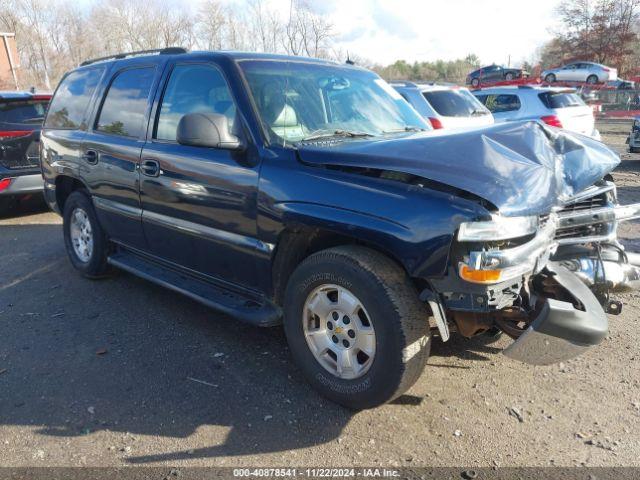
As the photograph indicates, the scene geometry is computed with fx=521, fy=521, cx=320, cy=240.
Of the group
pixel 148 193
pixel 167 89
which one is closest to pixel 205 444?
pixel 148 193

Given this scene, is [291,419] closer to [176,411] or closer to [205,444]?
[205,444]

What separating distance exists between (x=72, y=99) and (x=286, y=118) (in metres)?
2.85

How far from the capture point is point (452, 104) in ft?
32.3

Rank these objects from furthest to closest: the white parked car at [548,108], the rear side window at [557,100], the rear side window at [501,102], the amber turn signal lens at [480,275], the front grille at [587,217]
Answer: the rear side window at [501,102]
the rear side window at [557,100]
the white parked car at [548,108]
the front grille at [587,217]
the amber turn signal lens at [480,275]

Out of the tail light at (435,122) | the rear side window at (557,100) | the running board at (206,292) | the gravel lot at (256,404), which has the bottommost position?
the gravel lot at (256,404)

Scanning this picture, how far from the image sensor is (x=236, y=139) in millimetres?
3271

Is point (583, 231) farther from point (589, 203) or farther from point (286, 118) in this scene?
point (286, 118)

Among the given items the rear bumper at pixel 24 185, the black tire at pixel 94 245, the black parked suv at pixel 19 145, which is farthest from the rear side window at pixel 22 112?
the black tire at pixel 94 245

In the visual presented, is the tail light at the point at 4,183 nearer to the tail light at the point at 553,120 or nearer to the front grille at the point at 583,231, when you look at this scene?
the front grille at the point at 583,231

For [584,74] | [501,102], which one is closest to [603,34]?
[584,74]

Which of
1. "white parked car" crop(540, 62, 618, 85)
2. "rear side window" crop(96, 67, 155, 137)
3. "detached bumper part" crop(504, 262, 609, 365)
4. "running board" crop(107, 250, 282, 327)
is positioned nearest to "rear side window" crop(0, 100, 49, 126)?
"rear side window" crop(96, 67, 155, 137)

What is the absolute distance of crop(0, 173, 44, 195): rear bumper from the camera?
7297 mm

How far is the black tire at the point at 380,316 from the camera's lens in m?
2.64

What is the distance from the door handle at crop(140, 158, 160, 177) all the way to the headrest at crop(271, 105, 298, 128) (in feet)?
3.48
